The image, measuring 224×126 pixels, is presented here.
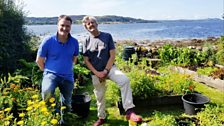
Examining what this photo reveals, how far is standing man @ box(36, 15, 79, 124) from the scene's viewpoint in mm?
4879

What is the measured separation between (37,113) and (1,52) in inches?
163

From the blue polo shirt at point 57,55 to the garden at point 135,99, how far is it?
0.49 m

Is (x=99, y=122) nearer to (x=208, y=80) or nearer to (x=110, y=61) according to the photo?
(x=110, y=61)

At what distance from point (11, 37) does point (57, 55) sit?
3.70m

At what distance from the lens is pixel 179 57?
37.9 feet

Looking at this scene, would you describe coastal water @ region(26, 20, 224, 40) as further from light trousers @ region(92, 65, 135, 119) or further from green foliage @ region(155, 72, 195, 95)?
light trousers @ region(92, 65, 135, 119)

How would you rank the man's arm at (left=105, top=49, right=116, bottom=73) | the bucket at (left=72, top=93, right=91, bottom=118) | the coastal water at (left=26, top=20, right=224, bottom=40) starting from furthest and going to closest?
the coastal water at (left=26, top=20, right=224, bottom=40) < the bucket at (left=72, top=93, right=91, bottom=118) < the man's arm at (left=105, top=49, right=116, bottom=73)

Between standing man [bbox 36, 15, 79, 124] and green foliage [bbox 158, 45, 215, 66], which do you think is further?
green foliage [bbox 158, 45, 215, 66]

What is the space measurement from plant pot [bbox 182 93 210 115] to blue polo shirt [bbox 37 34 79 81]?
2.40 metres

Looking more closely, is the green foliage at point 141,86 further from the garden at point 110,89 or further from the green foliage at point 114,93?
the green foliage at point 114,93

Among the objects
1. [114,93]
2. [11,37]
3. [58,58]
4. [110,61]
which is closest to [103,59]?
[110,61]

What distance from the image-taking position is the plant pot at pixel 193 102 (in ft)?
19.4

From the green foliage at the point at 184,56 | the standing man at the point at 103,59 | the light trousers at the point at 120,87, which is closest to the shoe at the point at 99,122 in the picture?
the light trousers at the point at 120,87

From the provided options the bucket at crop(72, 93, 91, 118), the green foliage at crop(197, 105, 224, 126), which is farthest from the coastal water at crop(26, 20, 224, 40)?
the green foliage at crop(197, 105, 224, 126)
